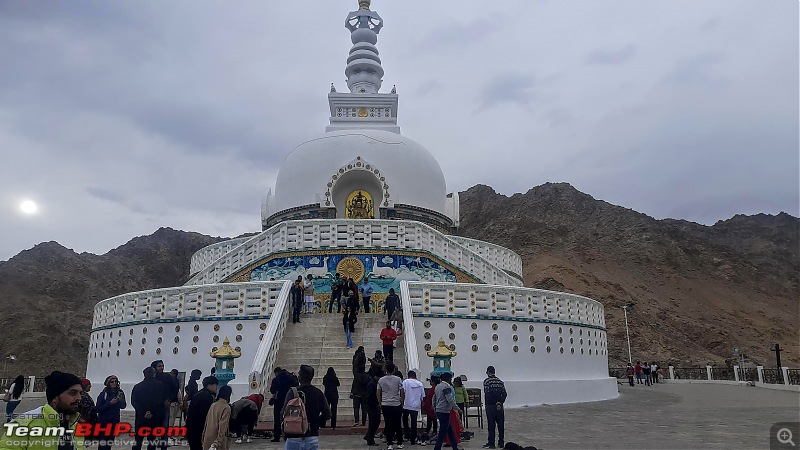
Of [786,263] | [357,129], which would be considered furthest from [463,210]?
[357,129]

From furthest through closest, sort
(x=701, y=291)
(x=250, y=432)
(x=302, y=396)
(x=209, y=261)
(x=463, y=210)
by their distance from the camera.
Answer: (x=463, y=210) < (x=701, y=291) < (x=209, y=261) < (x=250, y=432) < (x=302, y=396)

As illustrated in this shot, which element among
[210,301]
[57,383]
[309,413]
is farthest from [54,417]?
[210,301]

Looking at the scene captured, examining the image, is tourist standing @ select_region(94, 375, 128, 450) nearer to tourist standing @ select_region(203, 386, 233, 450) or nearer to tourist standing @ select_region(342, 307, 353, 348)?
tourist standing @ select_region(203, 386, 233, 450)

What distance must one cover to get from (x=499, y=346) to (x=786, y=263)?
66.0 meters

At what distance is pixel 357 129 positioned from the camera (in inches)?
1006

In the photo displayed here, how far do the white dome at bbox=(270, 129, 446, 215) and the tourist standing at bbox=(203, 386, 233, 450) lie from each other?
16321 mm

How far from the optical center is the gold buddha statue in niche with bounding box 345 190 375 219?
22.4m

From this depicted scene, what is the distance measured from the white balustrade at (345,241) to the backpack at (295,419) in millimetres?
11821

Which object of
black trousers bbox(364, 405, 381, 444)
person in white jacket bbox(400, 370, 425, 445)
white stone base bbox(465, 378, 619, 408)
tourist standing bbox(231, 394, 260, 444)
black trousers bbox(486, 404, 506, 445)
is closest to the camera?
tourist standing bbox(231, 394, 260, 444)

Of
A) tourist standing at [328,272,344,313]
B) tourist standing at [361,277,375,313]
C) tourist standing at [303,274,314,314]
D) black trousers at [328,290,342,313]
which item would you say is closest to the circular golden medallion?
tourist standing at [361,277,375,313]

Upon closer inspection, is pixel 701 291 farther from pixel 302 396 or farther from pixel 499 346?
pixel 302 396

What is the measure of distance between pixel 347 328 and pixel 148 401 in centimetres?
689

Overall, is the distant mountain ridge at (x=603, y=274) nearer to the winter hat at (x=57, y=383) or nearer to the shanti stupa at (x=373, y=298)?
the shanti stupa at (x=373, y=298)

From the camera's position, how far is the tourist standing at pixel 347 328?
13.4m
